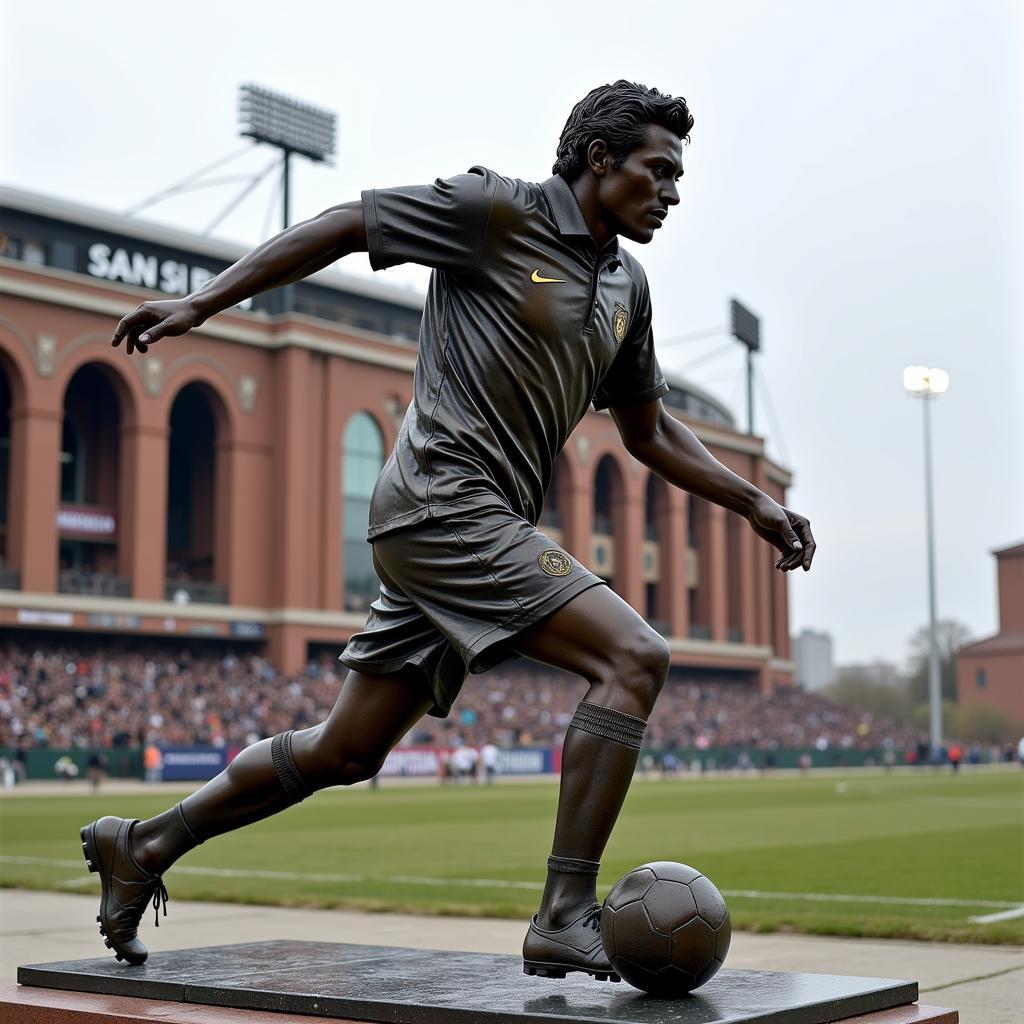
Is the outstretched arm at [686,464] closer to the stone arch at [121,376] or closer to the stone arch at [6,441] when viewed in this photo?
the stone arch at [6,441]

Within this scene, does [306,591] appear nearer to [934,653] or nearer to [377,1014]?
[934,653]

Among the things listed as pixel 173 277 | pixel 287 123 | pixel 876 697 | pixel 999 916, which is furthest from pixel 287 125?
pixel 876 697

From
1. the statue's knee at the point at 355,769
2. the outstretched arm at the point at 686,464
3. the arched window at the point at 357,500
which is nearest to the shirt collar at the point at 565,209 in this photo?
the outstretched arm at the point at 686,464

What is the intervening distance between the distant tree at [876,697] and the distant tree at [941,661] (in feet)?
3.07

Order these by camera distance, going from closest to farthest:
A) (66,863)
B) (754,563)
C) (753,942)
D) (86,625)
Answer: (753,942) < (66,863) < (86,625) < (754,563)

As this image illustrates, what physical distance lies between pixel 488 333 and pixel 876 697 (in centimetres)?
11054

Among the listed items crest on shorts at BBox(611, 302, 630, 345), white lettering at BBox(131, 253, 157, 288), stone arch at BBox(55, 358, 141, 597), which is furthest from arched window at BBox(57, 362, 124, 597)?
crest on shorts at BBox(611, 302, 630, 345)

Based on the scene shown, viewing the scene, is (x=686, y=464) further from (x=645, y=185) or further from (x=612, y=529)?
(x=612, y=529)

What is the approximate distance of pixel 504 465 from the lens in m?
4.70

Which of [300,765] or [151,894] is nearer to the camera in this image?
[300,765]

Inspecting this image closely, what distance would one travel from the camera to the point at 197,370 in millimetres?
53688

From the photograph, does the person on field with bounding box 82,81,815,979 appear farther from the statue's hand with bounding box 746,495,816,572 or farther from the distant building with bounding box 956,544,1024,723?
the distant building with bounding box 956,544,1024,723

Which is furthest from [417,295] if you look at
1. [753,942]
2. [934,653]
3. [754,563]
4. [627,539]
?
[753,942]

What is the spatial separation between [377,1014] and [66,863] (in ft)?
39.2
